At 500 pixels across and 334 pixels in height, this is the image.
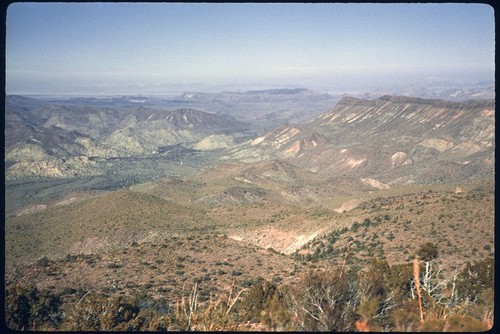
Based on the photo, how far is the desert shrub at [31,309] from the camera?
10.1m

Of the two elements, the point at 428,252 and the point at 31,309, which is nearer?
the point at 31,309

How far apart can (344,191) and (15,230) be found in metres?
45.9

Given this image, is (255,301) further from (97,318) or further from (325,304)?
(97,318)

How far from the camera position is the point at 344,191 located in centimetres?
6850

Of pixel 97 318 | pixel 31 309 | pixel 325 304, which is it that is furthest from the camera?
pixel 31 309

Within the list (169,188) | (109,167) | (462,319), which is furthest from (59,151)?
(462,319)

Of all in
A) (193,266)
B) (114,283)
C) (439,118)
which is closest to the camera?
(114,283)

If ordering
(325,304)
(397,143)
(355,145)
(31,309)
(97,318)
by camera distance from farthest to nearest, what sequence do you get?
1. (355,145)
2. (397,143)
3. (31,309)
4. (97,318)
5. (325,304)

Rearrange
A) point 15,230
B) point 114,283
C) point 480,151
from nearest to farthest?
point 114,283
point 15,230
point 480,151

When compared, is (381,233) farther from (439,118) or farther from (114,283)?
(439,118)

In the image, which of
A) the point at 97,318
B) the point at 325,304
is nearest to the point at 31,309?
the point at 97,318

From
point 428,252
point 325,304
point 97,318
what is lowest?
point 428,252

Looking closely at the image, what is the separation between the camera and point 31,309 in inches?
444

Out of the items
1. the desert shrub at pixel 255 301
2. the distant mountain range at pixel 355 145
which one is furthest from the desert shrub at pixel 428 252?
the distant mountain range at pixel 355 145
